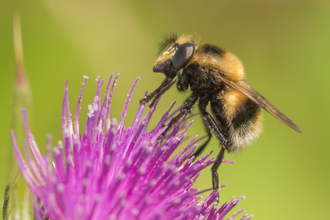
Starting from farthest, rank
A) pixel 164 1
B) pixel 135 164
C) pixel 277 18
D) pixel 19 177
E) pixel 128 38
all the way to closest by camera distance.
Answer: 1. pixel 277 18
2. pixel 164 1
3. pixel 128 38
4. pixel 135 164
5. pixel 19 177

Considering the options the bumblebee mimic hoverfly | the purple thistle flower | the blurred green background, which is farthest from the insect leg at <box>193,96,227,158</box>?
the blurred green background

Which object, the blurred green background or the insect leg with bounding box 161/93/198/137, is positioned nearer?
the insect leg with bounding box 161/93/198/137

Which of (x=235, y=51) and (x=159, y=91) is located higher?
(x=235, y=51)

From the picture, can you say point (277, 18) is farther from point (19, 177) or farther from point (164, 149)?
point (19, 177)

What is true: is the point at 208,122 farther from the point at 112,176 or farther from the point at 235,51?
the point at 235,51

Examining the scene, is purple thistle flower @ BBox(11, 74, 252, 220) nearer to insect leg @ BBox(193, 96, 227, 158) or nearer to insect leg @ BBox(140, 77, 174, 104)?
insect leg @ BBox(140, 77, 174, 104)

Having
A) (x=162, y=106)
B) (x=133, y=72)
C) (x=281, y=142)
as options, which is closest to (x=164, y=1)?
(x=133, y=72)

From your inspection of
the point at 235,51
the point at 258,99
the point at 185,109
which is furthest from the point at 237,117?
the point at 235,51
